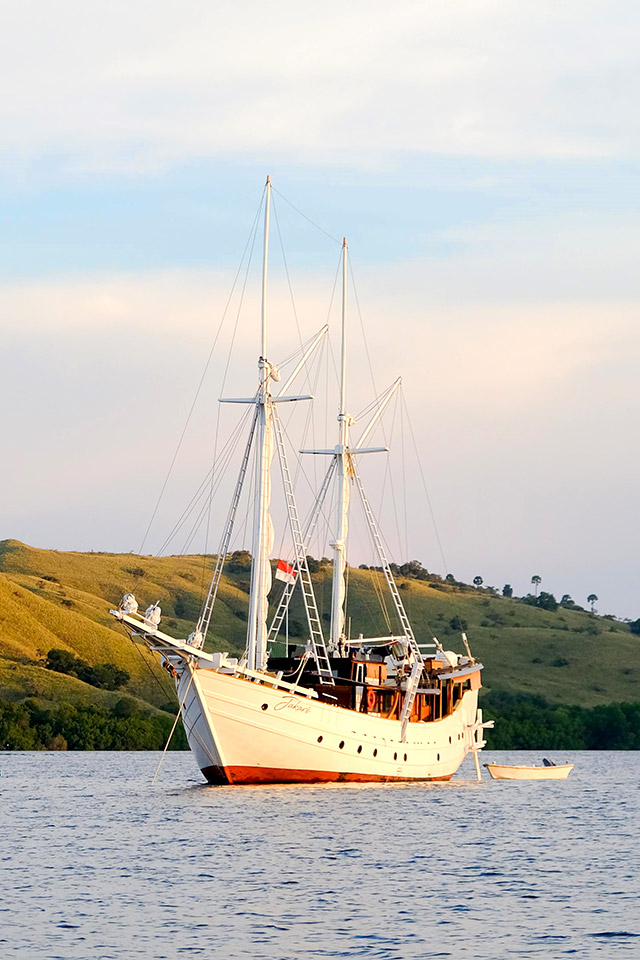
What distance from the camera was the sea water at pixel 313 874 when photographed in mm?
35094

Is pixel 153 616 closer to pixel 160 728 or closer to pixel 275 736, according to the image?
pixel 275 736

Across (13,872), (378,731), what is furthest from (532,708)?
(13,872)

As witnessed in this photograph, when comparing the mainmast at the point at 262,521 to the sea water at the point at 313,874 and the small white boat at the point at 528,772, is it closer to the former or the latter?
the sea water at the point at 313,874

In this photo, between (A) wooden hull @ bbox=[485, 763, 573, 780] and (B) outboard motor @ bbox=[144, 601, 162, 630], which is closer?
(B) outboard motor @ bbox=[144, 601, 162, 630]

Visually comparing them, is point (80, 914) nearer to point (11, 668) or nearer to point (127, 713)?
point (127, 713)

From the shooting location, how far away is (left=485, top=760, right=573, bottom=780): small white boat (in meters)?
103

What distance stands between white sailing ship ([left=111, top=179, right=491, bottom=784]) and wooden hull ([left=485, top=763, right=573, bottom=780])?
18.4 ft

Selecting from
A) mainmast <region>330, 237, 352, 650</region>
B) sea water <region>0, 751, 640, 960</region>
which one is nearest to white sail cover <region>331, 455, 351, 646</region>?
mainmast <region>330, 237, 352, 650</region>

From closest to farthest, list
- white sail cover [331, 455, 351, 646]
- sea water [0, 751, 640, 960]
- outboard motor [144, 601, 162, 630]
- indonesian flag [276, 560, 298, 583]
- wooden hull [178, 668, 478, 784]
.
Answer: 1. sea water [0, 751, 640, 960]
2. outboard motor [144, 601, 162, 630]
3. wooden hull [178, 668, 478, 784]
4. indonesian flag [276, 560, 298, 583]
5. white sail cover [331, 455, 351, 646]

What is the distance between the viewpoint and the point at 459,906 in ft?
135

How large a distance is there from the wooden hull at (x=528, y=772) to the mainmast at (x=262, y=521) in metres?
29.7

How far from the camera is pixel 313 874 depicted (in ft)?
153

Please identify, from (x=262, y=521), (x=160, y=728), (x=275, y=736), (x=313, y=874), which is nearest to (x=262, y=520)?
(x=262, y=521)

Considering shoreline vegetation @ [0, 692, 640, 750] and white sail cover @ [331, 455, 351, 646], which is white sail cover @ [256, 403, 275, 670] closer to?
white sail cover @ [331, 455, 351, 646]
